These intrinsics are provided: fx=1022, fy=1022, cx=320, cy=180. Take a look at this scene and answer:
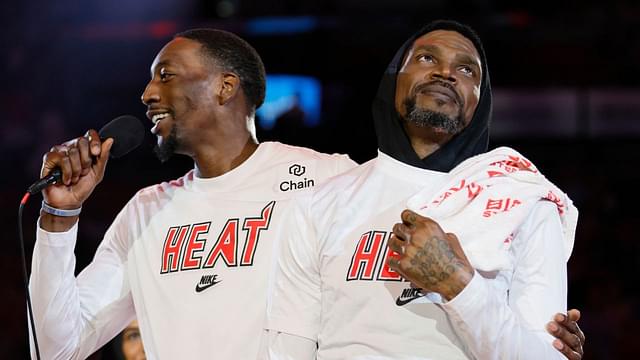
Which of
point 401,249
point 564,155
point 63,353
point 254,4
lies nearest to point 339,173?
point 401,249

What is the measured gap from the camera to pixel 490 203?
2.12m

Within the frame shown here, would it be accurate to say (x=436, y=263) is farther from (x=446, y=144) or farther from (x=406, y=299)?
(x=446, y=144)

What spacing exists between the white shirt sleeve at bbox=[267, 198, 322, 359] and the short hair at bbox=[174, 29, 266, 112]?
64 centimetres

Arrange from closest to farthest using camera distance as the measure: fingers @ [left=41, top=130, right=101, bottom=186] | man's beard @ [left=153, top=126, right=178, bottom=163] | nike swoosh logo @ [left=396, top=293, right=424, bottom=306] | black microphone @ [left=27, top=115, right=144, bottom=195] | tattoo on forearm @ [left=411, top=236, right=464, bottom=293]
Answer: tattoo on forearm @ [left=411, top=236, right=464, bottom=293] → nike swoosh logo @ [left=396, top=293, right=424, bottom=306] → fingers @ [left=41, top=130, right=101, bottom=186] → black microphone @ [left=27, top=115, right=144, bottom=195] → man's beard @ [left=153, top=126, right=178, bottom=163]

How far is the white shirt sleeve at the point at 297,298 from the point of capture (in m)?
2.34

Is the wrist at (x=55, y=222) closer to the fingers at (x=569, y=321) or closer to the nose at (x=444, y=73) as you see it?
the nose at (x=444, y=73)

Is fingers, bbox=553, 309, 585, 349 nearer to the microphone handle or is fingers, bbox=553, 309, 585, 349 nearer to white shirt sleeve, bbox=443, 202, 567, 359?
white shirt sleeve, bbox=443, 202, 567, 359

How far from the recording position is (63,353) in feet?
8.93

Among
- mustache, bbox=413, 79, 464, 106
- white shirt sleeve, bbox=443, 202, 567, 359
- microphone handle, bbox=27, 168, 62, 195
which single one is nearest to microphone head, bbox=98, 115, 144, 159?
microphone handle, bbox=27, 168, 62, 195

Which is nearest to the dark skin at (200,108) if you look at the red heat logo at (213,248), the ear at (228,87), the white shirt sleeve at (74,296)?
the ear at (228,87)

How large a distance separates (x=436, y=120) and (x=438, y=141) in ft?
0.22

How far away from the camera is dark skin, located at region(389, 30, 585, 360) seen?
2006mm

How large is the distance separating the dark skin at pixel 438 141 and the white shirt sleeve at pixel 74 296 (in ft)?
3.05

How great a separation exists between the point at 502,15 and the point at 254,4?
70.8 inches
